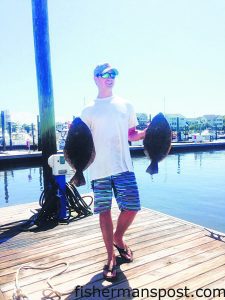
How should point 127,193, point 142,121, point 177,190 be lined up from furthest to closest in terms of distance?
point 142,121 < point 177,190 < point 127,193

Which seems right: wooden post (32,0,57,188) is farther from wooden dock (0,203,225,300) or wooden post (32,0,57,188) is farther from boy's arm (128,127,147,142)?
boy's arm (128,127,147,142)

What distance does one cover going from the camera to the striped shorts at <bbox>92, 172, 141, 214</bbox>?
10.8ft

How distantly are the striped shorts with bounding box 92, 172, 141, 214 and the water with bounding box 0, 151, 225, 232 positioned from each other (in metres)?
6.49

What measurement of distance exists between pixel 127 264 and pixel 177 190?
11.3 metres

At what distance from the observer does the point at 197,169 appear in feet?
69.0

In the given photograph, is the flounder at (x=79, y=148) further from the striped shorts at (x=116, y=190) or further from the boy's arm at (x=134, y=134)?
the boy's arm at (x=134, y=134)

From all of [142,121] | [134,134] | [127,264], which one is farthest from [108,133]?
[142,121]

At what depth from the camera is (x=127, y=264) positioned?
3.64 m

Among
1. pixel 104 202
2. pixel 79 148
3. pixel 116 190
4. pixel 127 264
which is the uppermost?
pixel 79 148

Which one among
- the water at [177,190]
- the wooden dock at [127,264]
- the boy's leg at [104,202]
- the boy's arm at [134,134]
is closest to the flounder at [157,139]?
the boy's arm at [134,134]

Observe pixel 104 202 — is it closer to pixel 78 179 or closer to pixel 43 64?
pixel 78 179

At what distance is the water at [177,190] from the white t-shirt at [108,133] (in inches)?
266

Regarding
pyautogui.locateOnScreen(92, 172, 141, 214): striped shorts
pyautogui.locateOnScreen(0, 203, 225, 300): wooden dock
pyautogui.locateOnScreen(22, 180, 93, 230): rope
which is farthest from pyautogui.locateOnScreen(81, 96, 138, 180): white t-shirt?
pyautogui.locateOnScreen(22, 180, 93, 230): rope

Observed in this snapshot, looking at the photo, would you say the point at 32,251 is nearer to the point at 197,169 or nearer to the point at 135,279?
the point at 135,279
